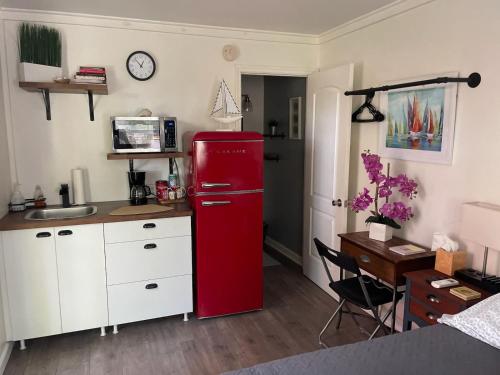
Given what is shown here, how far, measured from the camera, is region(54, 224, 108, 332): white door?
270cm

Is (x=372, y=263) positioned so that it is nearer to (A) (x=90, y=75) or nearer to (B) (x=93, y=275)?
(B) (x=93, y=275)

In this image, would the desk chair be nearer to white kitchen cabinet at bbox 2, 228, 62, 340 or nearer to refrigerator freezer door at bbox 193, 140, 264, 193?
refrigerator freezer door at bbox 193, 140, 264, 193

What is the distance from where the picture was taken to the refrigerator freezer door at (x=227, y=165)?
290 centimetres

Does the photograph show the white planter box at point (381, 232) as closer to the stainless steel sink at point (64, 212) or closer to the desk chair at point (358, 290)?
the desk chair at point (358, 290)

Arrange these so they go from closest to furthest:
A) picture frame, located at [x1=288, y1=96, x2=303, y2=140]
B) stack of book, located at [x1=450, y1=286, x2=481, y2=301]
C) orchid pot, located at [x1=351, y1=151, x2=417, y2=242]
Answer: stack of book, located at [x1=450, y1=286, x2=481, y2=301]
orchid pot, located at [x1=351, y1=151, x2=417, y2=242]
picture frame, located at [x1=288, y1=96, x2=303, y2=140]

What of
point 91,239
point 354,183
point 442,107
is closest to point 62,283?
point 91,239

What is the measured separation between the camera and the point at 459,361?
Answer: 4.85 feet

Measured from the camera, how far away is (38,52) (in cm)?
291

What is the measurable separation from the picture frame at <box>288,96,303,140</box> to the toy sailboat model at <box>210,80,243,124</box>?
1.17 m

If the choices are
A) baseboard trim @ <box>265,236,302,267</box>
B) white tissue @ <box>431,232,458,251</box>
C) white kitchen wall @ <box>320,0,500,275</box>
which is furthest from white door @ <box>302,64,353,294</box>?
white tissue @ <box>431,232,458,251</box>

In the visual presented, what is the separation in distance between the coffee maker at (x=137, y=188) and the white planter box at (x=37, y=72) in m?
0.94

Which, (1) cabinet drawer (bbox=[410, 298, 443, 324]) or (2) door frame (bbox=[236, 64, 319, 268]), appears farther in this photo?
(2) door frame (bbox=[236, 64, 319, 268])

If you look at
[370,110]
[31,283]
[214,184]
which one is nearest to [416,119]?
[370,110]

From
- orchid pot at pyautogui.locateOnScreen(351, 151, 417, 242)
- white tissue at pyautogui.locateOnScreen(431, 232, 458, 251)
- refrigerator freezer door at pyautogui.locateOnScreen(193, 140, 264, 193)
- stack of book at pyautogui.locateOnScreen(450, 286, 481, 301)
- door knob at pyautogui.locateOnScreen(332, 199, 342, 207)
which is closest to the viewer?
stack of book at pyautogui.locateOnScreen(450, 286, 481, 301)
